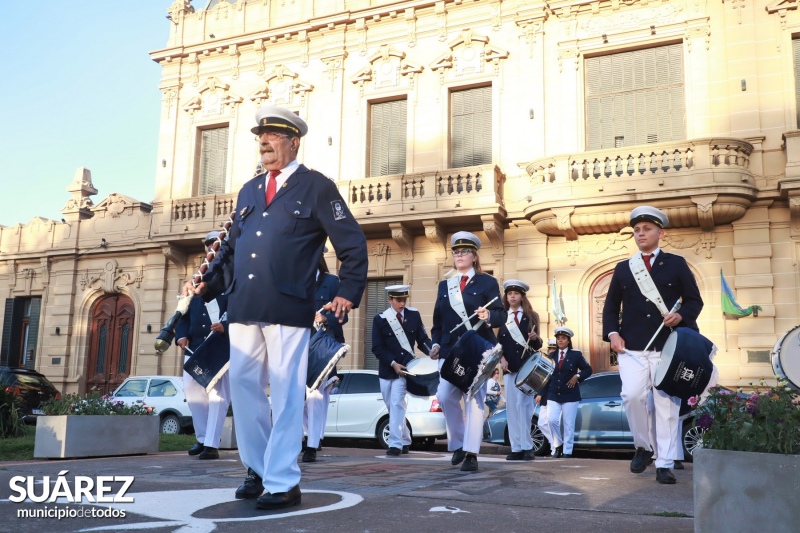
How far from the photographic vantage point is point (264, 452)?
4.70 meters

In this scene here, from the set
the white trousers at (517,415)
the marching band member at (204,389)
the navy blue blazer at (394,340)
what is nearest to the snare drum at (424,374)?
the navy blue blazer at (394,340)

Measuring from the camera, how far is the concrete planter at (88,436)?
8.74 meters

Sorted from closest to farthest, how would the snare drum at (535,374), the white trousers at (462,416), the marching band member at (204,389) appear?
1. the white trousers at (462,416)
2. the marching band member at (204,389)
3. the snare drum at (535,374)

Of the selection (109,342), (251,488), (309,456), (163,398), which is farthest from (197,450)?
(109,342)

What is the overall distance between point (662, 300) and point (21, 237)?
2661 centimetres

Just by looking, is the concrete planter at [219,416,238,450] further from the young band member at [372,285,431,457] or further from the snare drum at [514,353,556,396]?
the snare drum at [514,353,556,396]

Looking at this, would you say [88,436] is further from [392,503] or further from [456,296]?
[392,503]

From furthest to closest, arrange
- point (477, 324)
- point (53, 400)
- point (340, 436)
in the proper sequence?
point (340, 436) < point (53, 400) < point (477, 324)

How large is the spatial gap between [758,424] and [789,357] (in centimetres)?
344

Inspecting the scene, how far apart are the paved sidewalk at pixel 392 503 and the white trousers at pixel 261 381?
361 millimetres

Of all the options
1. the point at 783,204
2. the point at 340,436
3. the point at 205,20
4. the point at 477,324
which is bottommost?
the point at 340,436

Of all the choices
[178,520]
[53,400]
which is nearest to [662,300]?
[178,520]

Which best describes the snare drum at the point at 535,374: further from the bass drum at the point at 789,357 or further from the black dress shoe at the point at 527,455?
the bass drum at the point at 789,357

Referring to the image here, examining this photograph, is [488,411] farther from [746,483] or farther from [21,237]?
[21,237]
